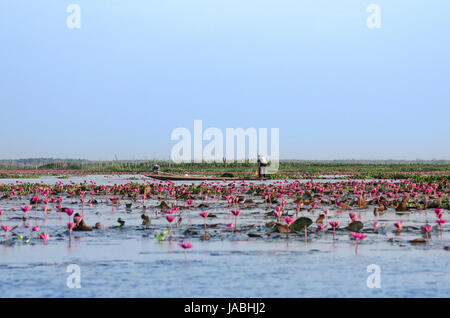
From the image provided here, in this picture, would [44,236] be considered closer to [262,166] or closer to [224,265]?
[224,265]

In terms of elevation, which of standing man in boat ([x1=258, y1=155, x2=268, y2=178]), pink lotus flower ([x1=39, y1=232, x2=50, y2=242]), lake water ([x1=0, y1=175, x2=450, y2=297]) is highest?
standing man in boat ([x1=258, y1=155, x2=268, y2=178])

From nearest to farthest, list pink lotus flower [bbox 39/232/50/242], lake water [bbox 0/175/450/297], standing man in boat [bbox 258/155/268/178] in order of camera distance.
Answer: lake water [bbox 0/175/450/297] < pink lotus flower [bbox 39/232/50/242] < standing man in boat [bbox 258/155/268/178]

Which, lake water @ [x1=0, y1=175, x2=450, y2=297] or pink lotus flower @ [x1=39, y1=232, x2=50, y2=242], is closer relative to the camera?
lake water @ [x1=0, y1=175, x2=450, y2=297]

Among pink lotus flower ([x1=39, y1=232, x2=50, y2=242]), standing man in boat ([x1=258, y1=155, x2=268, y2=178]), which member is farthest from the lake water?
standing man in boat ([x1=258, y1=155, x2=268, y2=178])

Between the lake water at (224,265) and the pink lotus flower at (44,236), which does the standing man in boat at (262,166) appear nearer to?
the lake water at (224,265)

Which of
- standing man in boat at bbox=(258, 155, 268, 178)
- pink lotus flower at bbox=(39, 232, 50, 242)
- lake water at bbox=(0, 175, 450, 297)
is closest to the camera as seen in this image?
lake water at bbox=(0, 175, 450, 297)

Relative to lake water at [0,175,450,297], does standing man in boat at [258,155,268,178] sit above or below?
above

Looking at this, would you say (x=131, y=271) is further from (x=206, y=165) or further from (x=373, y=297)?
(x=206, y=165)

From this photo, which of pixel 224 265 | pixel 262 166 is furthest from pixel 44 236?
pixel 262 166

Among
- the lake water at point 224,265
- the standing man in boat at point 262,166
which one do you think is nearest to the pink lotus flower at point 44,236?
the lake water at point 224,265

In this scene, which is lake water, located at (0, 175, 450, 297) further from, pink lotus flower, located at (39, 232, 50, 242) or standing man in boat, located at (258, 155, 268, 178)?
standing man in boat, located at (258, 155, 268, 178)

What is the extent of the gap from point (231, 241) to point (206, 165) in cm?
5106
